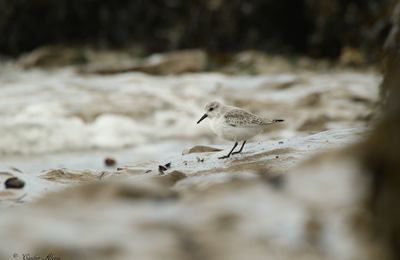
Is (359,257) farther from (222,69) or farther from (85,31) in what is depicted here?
(85,31)

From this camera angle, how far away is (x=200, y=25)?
2138cm

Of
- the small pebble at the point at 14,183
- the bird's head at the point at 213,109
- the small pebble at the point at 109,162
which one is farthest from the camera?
the small pebble at the point at 109,162

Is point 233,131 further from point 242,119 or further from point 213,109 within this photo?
point 213,109

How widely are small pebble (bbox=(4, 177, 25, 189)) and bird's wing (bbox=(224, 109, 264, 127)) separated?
239cm

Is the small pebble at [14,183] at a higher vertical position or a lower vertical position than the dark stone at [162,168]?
higher

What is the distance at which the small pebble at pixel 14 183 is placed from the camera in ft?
19.8

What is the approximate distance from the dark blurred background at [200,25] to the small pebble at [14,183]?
571 inches

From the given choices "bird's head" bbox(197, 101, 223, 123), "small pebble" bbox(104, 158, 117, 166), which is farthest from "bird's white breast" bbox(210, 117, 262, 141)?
"small pebble" bbox(104, 158, 117, 166)

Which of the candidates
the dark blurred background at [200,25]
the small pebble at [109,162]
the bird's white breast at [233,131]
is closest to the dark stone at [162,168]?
the bird's white breast at [233,131]

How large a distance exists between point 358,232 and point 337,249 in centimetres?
13

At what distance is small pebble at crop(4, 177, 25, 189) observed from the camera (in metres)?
6.03

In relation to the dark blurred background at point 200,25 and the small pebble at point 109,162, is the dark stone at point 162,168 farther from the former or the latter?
the dark blurred background at point 200,25

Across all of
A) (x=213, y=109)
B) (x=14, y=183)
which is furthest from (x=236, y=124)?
(x=14, y=183)

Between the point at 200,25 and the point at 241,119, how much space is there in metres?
14.1
